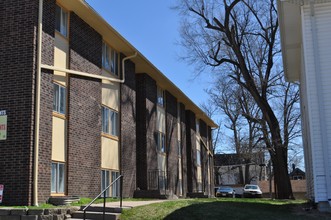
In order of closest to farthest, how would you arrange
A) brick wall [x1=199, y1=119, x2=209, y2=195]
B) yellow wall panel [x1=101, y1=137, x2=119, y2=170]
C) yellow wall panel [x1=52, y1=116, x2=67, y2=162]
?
1. yellow wall panel [x1=52, y1=116, x2=67, y2=162]
2. yellow wall panel [x1=101, y1=137, x2=119, y2=170]
3. brick wall [x1=199, y1=119, x2=209, y2=195]

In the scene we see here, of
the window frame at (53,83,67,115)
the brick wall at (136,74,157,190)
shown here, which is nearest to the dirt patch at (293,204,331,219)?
the window frame at (53,83,67,115)

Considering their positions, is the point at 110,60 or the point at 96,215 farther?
the point at 110,60

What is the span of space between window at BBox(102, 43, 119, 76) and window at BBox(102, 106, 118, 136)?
6.91 ft

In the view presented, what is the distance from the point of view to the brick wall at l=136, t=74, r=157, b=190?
998 inches

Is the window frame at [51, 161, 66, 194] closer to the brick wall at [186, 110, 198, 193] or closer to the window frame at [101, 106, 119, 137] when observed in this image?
the window frame at [101, 106, 119, 137]

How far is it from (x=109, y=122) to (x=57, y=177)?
5.74 m

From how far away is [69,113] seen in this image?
1683 cm

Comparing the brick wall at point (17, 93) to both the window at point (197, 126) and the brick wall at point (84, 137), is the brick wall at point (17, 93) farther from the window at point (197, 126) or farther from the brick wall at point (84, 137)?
the window at point (197, 126)

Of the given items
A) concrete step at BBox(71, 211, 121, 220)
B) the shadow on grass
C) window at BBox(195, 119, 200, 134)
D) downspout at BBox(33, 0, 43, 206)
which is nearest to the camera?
the shadow on grass

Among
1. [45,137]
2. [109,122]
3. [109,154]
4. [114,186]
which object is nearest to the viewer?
[45,137]

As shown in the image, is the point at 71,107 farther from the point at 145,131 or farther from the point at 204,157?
the point at 204,157

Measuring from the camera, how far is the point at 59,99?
16422 mm

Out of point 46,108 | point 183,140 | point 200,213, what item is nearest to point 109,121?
point 46,108

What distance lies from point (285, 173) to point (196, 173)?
42.9 ft
